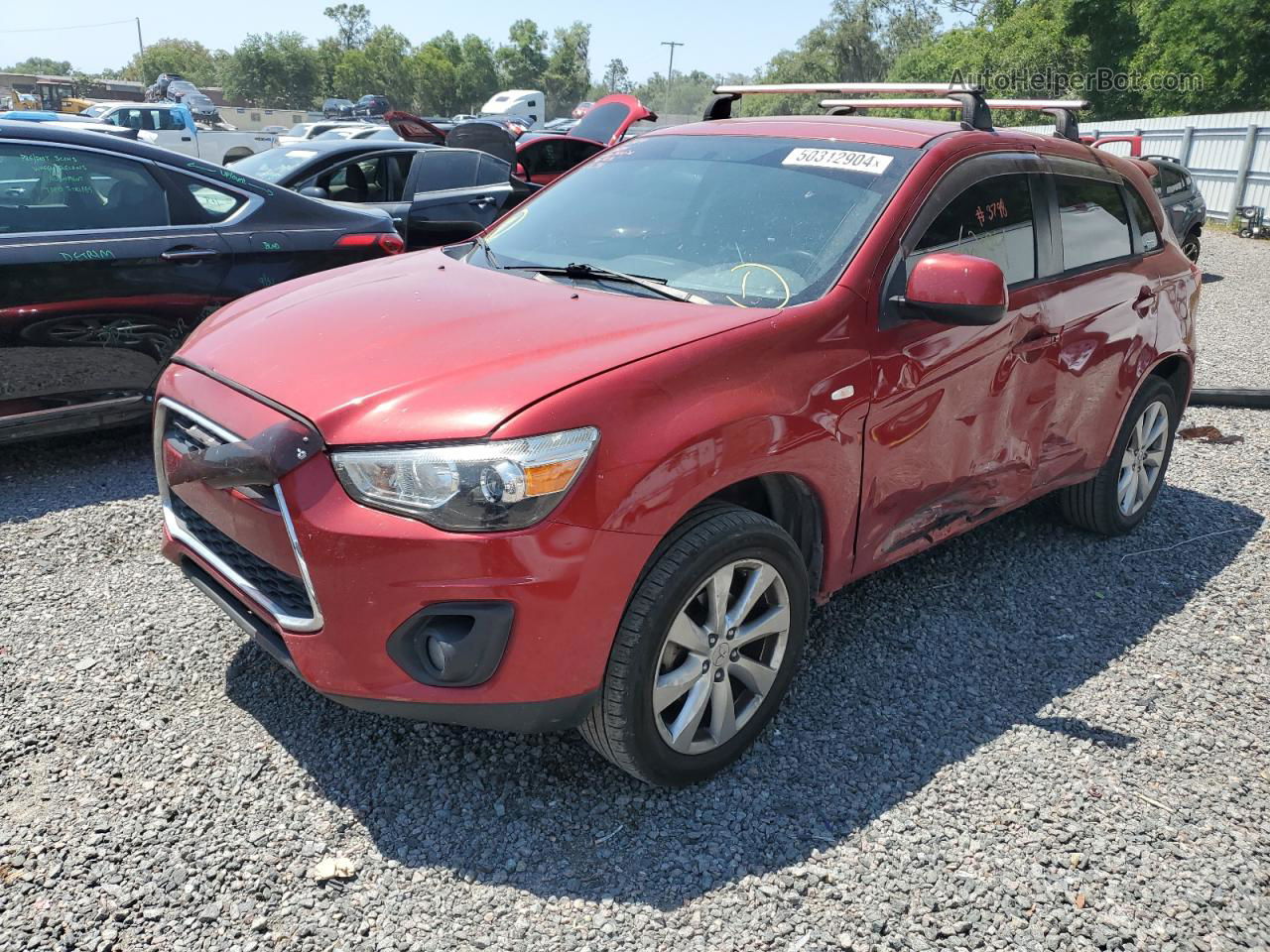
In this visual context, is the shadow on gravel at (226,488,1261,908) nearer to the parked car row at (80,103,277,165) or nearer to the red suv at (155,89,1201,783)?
the red suv at (155,89,1201,783)

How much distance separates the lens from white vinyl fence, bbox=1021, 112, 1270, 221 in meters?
19.6

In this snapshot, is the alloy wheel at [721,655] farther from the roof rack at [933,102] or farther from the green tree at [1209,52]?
the green tree at [1209,52]

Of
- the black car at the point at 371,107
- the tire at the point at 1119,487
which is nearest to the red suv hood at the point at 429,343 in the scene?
the tire at the point at 1119,487

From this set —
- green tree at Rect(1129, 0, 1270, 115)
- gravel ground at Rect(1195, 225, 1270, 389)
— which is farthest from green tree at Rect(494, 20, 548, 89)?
gravel ground at Rect(1195, 225, 1270, 389)

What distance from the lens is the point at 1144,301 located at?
4289mm

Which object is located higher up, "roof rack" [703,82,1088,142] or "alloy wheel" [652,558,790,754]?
"roof rack" [703,82,1088,142]

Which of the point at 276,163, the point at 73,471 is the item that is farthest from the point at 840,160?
the point at 276,163

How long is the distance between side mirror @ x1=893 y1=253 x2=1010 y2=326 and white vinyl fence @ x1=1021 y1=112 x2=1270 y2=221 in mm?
17209

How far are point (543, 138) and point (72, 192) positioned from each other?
7.88m

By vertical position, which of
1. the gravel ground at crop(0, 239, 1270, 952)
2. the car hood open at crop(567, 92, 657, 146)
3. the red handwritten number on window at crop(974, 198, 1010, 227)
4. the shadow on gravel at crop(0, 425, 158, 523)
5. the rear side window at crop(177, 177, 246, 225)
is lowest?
the gravel ground at crop(0, 239, 1270, 952)

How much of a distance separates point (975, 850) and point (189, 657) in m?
2.50

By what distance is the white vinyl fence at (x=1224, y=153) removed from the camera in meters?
19.6

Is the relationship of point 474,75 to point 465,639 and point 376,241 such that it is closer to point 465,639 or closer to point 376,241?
point 376,241

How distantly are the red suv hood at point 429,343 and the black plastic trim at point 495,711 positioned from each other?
25.4 inches
